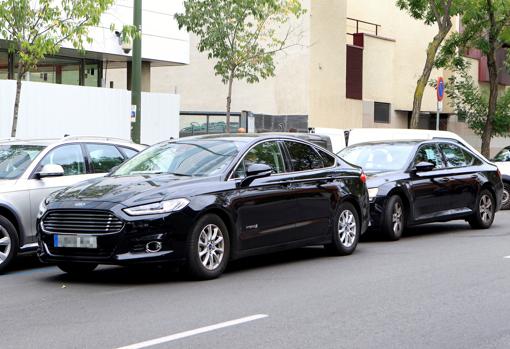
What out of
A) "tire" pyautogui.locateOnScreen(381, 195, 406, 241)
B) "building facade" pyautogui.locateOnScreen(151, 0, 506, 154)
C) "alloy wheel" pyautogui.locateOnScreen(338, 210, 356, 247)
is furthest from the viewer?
"building facade" pyautogui.locateOnScreen(151, 0, 506, 154)

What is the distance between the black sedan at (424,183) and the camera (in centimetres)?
1353

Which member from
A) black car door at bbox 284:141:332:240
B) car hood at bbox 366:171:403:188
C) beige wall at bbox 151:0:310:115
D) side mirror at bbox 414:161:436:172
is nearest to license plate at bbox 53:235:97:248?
black car door at bbox 284:141:332:240

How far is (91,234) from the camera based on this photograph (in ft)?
29.6

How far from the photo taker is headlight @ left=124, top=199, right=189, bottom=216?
892 cm

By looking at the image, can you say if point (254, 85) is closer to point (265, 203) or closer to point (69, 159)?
point (69, 159)

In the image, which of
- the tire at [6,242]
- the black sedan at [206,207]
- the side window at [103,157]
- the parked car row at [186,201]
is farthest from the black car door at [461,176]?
the tire at [6,242]

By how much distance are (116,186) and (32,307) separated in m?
1.76

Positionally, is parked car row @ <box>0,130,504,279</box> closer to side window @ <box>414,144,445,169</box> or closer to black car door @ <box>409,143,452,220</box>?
black car door @ <box>409,143,452,220</box>

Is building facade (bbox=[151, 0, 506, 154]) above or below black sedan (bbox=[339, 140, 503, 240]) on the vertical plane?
above

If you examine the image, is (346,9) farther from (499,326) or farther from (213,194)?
(499,326)

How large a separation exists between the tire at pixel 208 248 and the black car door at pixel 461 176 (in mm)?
6237

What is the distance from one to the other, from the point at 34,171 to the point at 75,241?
1.92 m

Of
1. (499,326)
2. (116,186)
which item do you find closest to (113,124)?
(116,186)

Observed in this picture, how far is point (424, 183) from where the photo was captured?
14.1 meters
